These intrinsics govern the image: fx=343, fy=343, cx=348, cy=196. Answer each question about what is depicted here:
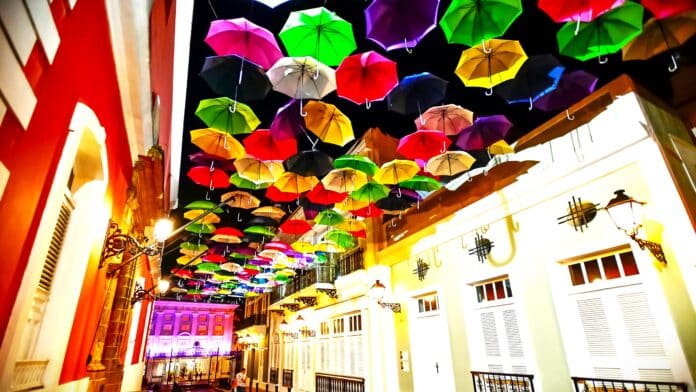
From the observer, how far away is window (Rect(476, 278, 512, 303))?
276 inches

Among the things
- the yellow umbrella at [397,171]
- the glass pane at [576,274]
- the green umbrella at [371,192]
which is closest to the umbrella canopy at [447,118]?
the yellow umbrella at [397,171]

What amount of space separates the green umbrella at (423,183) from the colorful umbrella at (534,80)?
8.56 feet

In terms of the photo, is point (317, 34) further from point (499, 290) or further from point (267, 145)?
point (499, 290)

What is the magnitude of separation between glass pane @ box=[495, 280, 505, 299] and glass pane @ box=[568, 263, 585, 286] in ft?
4.68

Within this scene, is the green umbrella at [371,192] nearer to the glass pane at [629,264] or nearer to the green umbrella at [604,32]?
the green umbrella at [604,32]

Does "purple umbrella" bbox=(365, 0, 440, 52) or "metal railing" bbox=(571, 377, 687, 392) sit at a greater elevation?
"purple umbrella" bbox=(365, 0, 440, 52)

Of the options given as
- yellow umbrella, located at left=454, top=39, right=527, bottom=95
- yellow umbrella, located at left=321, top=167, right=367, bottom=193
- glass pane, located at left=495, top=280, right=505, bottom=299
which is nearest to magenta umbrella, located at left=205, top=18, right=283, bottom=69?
yellow umbrella, located at left=454, top=39, right=527, bottom=95

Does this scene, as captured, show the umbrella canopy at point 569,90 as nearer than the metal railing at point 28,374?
No

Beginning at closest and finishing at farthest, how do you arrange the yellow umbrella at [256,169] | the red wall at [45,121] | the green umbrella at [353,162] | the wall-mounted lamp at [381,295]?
the red wall at [45,121]
the green umbrella at [353,162]
the yellow umbrella at [256,169]
the wall-mounted lamp at [381,295]

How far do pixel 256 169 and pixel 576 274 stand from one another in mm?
6584

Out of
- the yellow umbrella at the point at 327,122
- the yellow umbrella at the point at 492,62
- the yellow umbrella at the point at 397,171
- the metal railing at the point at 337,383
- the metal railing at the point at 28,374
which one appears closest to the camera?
the metal railing at the point at 28,374

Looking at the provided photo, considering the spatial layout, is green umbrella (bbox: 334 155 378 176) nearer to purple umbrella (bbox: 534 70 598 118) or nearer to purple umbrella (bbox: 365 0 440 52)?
purple umbrella (bbox: 365 0 440 52)

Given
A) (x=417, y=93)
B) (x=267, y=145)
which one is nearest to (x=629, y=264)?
(x=417, y=93)

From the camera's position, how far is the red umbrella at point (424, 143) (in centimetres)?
649
